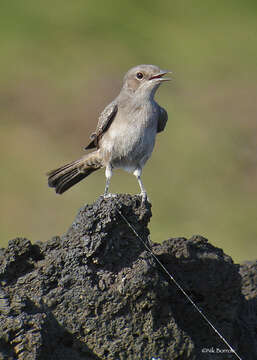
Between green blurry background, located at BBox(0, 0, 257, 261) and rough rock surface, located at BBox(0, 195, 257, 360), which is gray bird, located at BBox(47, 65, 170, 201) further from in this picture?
green blurry background, located at BBox(0, 0, 257, 261)

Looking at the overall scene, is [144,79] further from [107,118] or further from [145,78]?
[107,118]

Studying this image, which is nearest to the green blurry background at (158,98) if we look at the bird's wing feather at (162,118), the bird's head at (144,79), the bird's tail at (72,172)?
the bird's tail at (72,172)

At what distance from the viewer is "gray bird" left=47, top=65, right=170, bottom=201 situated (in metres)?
7.68

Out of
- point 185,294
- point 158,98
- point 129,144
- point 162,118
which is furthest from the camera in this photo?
point 158,98

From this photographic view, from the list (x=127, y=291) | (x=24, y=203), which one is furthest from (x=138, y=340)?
(x=24, y=203)

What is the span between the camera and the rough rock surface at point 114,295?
503cm

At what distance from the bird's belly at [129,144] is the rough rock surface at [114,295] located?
1933 mm

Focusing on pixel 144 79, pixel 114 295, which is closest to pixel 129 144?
pixel 144 79

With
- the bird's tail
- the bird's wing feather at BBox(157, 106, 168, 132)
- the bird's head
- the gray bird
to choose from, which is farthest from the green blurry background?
the bird's head

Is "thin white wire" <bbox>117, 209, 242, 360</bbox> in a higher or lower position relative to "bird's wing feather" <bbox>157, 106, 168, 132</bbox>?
lower

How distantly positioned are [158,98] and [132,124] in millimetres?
7611

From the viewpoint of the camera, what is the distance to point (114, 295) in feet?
16.9

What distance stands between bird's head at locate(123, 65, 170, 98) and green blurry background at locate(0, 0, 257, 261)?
12.1 feet

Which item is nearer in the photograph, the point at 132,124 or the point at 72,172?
the point at 132,124
